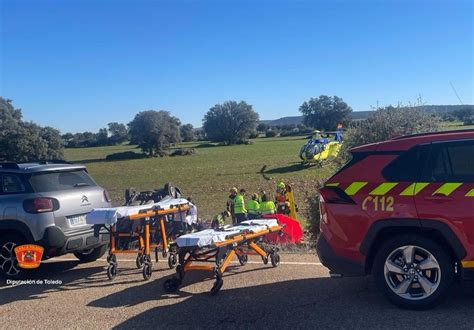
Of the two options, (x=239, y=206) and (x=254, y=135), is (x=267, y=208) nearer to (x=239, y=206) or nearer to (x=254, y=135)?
(x=239, y=206)

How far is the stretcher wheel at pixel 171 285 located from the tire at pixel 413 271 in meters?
2.49

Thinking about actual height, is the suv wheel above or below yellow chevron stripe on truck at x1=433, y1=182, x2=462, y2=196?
below

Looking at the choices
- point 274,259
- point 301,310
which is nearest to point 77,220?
point 274,259

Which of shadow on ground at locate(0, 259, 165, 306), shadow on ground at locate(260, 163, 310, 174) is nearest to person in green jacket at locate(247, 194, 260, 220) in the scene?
shadow on ground at locate(0, 259, 165, 306)

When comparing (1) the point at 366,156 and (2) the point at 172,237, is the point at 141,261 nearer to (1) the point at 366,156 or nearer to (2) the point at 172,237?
(2) the point at 172,237

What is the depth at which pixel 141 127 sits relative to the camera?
78938mm

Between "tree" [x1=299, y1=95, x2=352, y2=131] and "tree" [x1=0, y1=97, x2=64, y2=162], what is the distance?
188 ft

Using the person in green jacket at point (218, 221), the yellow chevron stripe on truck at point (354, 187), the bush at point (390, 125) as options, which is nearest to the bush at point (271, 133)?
the person in green jacket at point (218, 221)

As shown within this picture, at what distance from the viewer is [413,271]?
17.1 ft

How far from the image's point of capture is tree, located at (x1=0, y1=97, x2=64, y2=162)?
35438 mm

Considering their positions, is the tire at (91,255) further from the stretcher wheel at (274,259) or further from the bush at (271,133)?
the bush at (271,133)

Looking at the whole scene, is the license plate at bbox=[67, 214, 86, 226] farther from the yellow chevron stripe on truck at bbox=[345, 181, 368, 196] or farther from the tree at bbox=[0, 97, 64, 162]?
the tree at bbox=[0, 97, 64, 162]

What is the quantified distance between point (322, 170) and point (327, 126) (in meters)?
67.0

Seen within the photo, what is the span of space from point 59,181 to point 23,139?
101 ft
